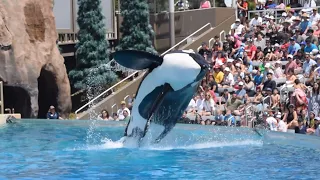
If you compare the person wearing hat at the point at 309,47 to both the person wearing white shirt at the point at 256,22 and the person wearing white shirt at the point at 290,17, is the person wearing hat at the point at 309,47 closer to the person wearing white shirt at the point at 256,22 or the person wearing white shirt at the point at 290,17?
the person wearing white shirt at the point at 290,17

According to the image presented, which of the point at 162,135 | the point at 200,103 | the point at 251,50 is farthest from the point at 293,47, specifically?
the point at 162,135

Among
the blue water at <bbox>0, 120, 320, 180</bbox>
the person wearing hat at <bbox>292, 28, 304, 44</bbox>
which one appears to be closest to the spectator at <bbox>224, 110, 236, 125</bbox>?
the blue water at <bbox>0, 120, 320, 180</bbox>

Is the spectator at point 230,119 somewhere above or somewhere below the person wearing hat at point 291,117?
below

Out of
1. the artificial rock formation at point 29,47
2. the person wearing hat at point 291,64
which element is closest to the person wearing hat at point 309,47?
the person wearing hat at point 291,64

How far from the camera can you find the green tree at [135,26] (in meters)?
22.0

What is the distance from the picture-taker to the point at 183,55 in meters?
9.69

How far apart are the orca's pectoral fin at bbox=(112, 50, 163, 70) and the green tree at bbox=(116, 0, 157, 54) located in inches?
484

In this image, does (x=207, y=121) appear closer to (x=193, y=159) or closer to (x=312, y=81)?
(x=312, y=81)

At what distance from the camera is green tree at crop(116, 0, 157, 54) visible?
22.0 meters

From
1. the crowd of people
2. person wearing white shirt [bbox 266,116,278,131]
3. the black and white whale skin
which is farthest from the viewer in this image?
the crowd of people

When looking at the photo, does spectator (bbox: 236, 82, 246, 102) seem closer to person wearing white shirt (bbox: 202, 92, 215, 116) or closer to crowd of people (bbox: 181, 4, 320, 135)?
crowd of people (bbox: 181, 4, 320, 135)

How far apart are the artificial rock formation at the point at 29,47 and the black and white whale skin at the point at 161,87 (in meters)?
7.50

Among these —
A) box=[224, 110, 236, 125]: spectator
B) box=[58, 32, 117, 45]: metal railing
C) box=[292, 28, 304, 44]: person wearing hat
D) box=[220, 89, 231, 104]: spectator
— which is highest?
box=[292, 28, 304, 44]: person wearing hat

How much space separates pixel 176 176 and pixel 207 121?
22.1 feet
